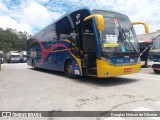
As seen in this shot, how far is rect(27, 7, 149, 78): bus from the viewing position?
29.3ft

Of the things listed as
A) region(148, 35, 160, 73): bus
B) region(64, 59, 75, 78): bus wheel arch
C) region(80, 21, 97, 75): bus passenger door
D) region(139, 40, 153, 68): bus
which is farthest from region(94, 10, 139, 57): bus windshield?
region(139, 40, 153, 68): bus

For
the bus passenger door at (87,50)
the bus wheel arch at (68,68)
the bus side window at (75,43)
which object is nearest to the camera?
the bus passenger door at (87,50)

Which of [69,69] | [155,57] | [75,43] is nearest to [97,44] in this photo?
[75,43]

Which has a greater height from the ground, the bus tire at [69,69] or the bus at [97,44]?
the bus at [97,44]

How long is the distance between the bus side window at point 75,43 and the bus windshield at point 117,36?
1738mm

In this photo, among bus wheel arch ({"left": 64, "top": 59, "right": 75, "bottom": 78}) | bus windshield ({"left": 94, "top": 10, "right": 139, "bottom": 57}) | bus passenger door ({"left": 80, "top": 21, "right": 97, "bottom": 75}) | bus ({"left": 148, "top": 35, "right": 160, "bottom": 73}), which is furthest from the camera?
bus ({"left": 148, "top": 35, "right": 160, "bottom": 73})

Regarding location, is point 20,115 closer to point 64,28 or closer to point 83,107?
point 83,107

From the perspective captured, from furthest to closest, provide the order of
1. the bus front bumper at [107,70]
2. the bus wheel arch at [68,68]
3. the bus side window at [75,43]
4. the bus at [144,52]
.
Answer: the bus at [144,52], the bus wheel arch at [68,68], the bus side window at [75,43], the bus front bumper at [107,70]

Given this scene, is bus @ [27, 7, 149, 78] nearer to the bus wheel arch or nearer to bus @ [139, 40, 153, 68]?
the bus wheel arch

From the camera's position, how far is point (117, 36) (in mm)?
9398

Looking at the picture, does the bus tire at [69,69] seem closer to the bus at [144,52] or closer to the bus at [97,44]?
the bus at [97,44]

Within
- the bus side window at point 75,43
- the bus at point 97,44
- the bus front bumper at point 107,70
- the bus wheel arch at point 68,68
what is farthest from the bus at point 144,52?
the bus front bumper at point 107,70

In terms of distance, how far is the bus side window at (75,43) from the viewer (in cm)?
1054

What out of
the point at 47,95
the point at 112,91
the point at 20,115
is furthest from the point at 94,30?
the point at 20,115
